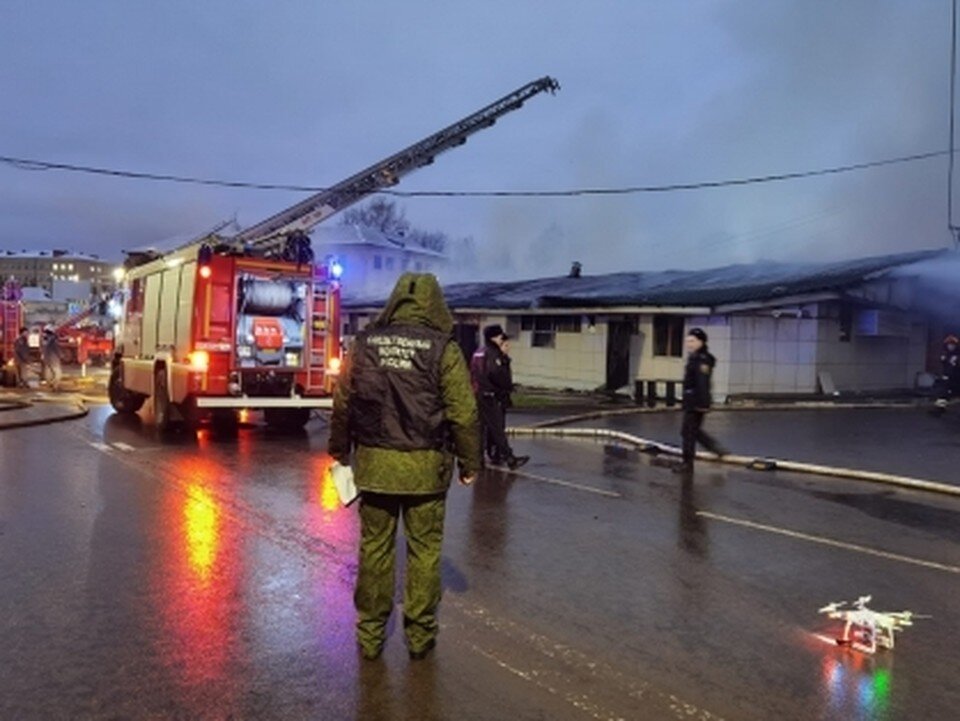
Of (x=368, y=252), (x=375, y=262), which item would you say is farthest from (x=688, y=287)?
(x=375, y=262)

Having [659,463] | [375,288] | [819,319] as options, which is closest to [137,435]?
[659,463]

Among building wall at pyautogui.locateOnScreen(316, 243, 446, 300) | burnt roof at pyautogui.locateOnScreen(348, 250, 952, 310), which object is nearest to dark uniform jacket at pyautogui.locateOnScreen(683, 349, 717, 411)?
burnt roof at pyautogui.locateOnScreen(348, 250, 952, 310)

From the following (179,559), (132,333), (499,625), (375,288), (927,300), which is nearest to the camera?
(499,625)

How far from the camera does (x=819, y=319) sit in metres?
23.1

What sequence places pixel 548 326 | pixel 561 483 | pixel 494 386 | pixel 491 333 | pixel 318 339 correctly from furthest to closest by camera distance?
pixel 548 326, pixel 318 339, pixel 494 386, pixel 491 333, pixel 561 483

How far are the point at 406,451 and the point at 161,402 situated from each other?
10.9 m

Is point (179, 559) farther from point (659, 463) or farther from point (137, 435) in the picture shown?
point (137, 435)

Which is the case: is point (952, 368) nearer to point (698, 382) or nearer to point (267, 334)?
point (698, 382)

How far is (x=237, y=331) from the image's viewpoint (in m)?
13.2

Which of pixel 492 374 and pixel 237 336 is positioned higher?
pixel 237 336

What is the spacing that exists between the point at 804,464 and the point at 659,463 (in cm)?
189

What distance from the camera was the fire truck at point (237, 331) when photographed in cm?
1288

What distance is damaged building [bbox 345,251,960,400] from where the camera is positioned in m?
21.8

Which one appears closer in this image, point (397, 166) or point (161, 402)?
point (161, 402)
